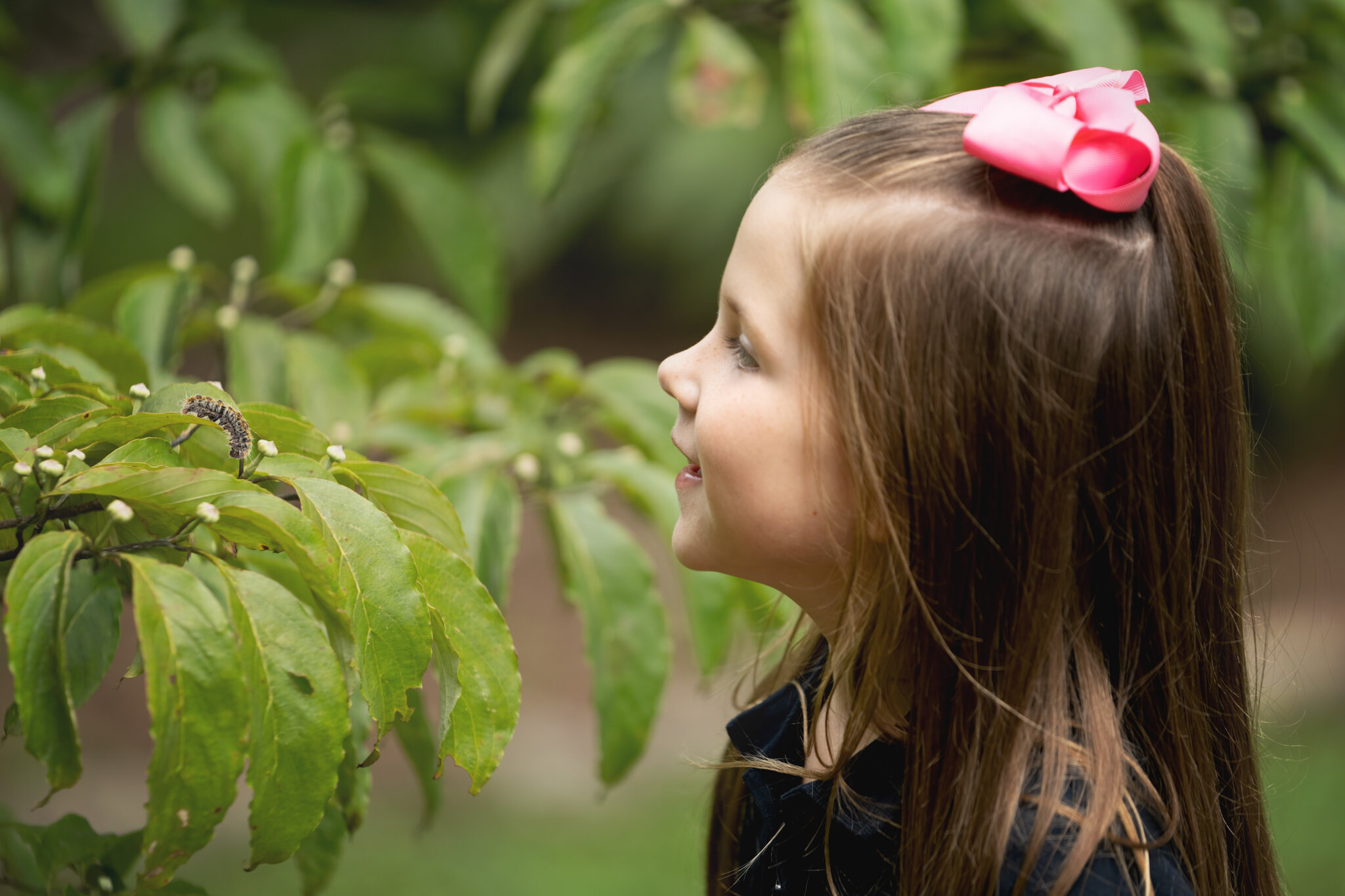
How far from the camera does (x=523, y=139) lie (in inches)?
73.4

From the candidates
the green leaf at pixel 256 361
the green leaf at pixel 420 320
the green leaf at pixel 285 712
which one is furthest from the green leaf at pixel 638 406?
the green leaf at pixel 285 712

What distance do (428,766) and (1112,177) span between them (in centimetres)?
59

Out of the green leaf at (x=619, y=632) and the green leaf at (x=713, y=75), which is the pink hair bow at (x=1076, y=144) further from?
the green leaf at (x=713, y=75)

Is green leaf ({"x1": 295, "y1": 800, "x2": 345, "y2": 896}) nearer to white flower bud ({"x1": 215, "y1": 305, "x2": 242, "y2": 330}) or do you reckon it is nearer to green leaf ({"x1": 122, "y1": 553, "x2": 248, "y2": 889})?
green leaf ({"x1": 122, "y1": 553, "x2": 248, "y2": 889})

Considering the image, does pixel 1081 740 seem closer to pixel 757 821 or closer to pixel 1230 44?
pixel 757 821

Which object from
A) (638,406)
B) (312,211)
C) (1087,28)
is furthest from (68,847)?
(1087,28)

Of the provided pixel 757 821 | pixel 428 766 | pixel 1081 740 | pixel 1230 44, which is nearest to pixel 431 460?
pixel 428 766

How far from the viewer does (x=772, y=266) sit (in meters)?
0.57

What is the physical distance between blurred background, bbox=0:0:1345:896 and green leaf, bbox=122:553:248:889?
0.49 m

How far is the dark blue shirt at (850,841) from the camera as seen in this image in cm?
52

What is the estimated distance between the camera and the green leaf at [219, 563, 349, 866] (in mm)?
420

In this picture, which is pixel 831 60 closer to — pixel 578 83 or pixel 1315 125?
pixel 578 83

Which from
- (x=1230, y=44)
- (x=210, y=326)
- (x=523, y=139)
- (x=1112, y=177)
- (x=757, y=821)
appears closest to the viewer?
(x=1112, y=177)

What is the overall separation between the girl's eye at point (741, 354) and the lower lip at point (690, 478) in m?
0.08
